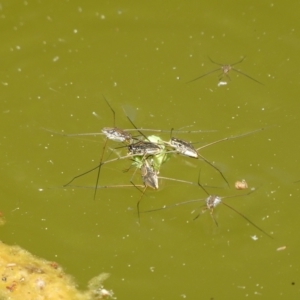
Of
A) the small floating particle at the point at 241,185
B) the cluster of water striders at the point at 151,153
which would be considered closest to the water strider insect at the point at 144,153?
the cluster of water striders at the point at 151,153

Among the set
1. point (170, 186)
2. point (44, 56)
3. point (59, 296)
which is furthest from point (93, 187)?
point (44, 56)

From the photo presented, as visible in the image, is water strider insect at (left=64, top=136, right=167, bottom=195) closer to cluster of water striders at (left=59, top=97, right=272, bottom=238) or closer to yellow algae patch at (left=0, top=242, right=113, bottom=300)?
cluster of water striders at (left=59, top=97, right=272, bottom=238)

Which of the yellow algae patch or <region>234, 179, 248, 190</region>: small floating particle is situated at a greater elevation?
<region>234, 179, 248, 190</region>: small floating particle

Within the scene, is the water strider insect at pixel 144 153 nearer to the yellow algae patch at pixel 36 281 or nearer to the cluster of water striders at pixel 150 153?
the cluster of water striders at pixel 150 153

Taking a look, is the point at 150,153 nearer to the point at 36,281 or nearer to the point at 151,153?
the point at 151,153

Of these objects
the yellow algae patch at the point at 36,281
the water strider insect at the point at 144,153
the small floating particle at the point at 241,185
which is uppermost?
the water strider insect at the point at 144,153

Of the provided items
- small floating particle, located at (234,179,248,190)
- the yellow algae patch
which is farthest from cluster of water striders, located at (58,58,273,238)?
the yellow algae patch
